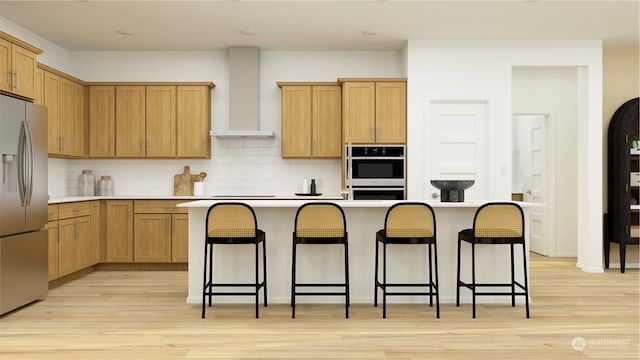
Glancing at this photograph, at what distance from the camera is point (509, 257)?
4625 millimetres

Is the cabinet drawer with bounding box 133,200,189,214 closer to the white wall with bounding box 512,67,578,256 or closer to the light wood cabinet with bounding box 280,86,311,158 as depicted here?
the light wood cabinet with bounding box 280,86,311,158

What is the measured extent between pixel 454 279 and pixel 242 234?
2008mm

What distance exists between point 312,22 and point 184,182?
9.47 ft

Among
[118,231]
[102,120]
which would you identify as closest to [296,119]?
[102,120]

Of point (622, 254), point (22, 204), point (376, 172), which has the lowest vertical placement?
point (622, 254)

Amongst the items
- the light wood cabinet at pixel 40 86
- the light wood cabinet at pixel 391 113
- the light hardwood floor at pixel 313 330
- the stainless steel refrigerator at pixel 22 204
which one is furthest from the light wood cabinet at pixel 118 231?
the light wood cabinet at pixel 391 113

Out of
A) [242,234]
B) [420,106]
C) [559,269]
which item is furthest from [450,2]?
[559,269]

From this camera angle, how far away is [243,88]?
686 cm

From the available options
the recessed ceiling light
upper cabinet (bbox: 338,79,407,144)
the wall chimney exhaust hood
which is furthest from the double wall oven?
the recessed ceiling light

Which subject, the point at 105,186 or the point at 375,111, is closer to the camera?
the point at 375,111

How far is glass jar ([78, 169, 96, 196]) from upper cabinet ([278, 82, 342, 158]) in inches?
106

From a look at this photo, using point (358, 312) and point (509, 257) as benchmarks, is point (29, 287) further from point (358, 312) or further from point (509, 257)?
point (509, 257)

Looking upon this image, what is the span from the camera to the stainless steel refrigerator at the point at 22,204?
4195 millimetres

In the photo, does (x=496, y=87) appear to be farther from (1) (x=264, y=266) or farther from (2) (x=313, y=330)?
(2) (x=313, y=330)
